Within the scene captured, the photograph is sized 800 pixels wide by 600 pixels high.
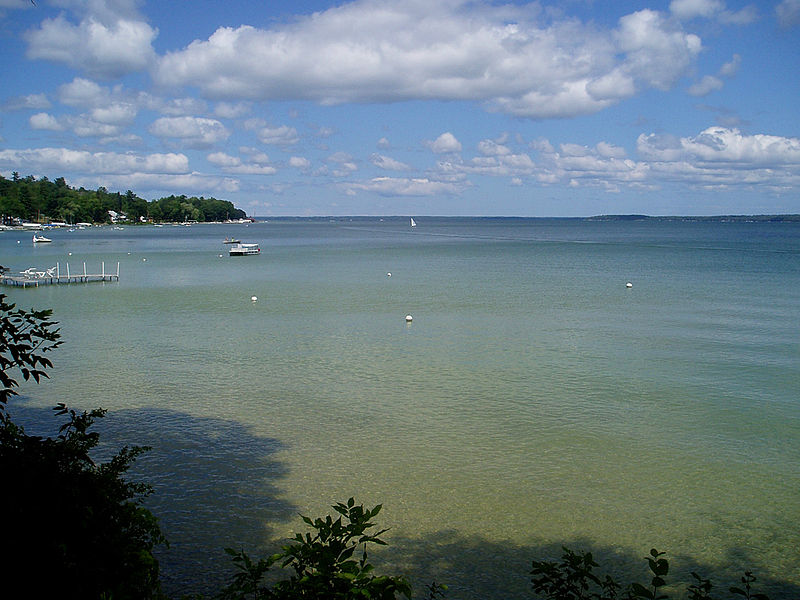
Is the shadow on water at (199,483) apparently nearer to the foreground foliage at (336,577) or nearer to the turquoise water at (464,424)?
the turquoise water at (464,424)

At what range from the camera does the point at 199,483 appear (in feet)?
38.3

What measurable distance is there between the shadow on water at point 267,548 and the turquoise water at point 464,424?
4cm

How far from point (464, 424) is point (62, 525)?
434 inches

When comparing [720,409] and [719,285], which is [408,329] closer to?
[720,409]

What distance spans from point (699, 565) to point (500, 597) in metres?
2.83

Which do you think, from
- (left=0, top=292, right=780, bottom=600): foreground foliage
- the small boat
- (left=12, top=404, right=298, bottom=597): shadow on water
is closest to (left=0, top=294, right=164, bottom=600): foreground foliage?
(left=0, top=292, right=780, bottom=600): foreground foliage

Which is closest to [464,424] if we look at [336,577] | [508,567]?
[508,567]

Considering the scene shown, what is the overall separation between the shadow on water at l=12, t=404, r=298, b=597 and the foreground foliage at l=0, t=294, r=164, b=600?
10.8 feet

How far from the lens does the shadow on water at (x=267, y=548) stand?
870cm

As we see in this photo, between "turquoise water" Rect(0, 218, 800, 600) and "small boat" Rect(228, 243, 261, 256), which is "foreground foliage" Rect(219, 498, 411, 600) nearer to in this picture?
"turquoise water" Rect(0, 218, 800, 600)

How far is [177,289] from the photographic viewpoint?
1635 inches

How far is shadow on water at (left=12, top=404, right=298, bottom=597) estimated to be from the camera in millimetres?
9227

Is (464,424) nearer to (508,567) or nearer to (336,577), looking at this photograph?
(508,567)

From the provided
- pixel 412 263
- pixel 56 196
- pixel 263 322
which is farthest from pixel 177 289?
pixel 56 196
